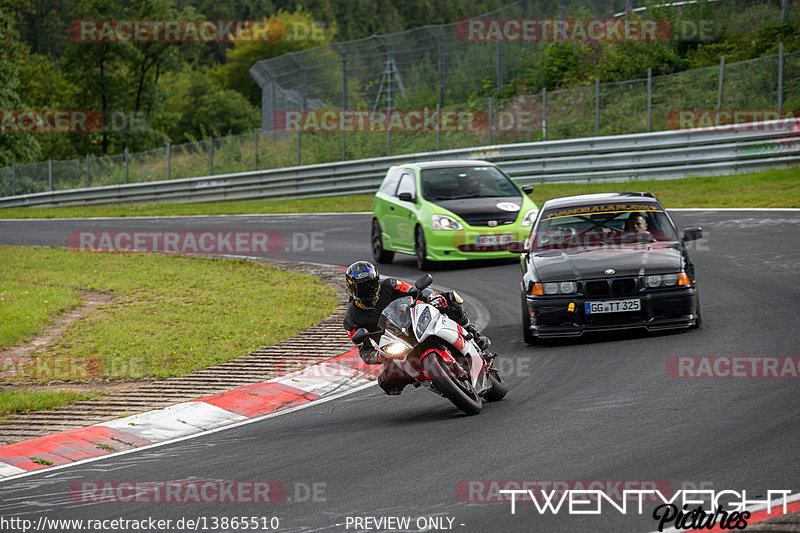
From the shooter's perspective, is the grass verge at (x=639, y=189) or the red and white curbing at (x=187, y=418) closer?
the red and white curbing at (x=187, y=418)

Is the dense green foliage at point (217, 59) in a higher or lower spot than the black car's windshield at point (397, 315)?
higher

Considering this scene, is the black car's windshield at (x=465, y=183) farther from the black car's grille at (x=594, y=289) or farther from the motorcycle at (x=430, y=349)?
the motorcycle at (x=430, y=349)

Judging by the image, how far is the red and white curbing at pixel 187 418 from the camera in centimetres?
760

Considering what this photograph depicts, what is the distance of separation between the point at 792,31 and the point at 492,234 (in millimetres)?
16713

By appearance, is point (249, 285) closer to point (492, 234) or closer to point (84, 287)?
point (84, 287)

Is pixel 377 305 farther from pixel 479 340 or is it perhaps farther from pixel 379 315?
pixel 479 340

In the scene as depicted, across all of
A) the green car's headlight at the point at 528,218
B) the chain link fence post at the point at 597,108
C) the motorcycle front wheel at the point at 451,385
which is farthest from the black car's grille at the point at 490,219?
the chain link fence post at the point at 597,108

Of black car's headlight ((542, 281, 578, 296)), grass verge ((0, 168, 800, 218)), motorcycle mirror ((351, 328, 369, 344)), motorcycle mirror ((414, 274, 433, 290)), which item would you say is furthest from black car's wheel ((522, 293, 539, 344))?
grass verge ((0, 168, 800, 218))

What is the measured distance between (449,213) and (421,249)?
764 millimetres

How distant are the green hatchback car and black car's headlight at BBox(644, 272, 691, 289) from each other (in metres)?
4.87

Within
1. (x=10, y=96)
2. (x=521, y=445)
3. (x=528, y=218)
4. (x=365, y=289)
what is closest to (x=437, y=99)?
(x=528, y=218)

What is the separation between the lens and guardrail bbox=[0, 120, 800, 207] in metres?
23.2

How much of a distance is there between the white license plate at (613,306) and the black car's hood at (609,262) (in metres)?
0.27

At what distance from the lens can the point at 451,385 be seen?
24.7 feet
